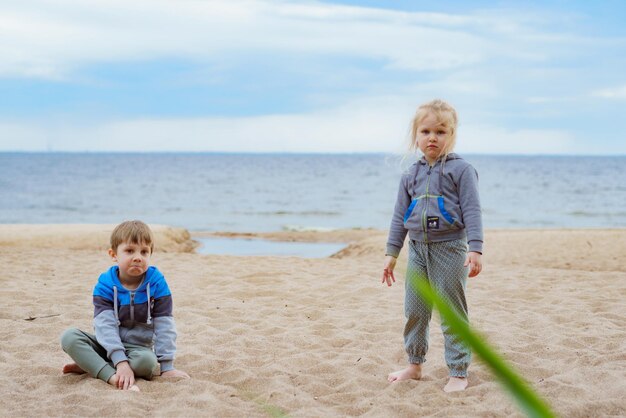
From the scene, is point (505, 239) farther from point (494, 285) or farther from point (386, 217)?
point (386, 217)

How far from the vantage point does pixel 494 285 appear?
7492 mm

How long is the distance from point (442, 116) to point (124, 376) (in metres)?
2.22

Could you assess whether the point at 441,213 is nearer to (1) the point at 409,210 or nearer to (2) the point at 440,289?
(1) the point at 409,210

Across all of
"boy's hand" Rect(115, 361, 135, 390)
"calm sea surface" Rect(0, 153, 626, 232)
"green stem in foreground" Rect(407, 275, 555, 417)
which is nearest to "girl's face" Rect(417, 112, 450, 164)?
"boy's hand" Rect(115, 361, 135, 390)

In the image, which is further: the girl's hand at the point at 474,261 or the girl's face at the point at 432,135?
the girl's face at the point at 432,135

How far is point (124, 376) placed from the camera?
381 centimetres

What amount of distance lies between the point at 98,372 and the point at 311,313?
2368 millimetres

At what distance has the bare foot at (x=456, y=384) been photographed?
389 cm

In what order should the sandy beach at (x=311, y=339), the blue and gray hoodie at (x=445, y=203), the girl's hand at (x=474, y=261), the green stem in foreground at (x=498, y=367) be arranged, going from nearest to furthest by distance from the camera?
the green stem in foreground at (x=498, y=367), the girl's hand at (x=474, y=261), the blue and gray hoodie at (x=445, y=203), the sandy beach at (x=311, y=339)

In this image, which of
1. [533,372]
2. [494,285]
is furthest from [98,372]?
[494,285]

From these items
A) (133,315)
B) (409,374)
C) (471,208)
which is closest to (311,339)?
(409,374)

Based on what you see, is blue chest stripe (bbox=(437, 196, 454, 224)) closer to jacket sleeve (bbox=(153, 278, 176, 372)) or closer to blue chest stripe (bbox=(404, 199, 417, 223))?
blue chest stripe (bbox=(404, 199, 417, 223))

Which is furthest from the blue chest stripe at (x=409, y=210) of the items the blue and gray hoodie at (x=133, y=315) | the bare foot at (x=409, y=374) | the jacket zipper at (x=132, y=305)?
the jacket zipper at (x=132, y=305)

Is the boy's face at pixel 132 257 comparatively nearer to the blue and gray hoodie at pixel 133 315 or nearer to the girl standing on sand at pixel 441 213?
the blue and gray hoodie at pixel 133 315
